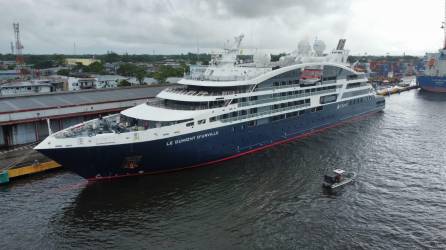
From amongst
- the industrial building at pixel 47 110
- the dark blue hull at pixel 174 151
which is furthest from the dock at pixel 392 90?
the industrial building at pixel 47 110

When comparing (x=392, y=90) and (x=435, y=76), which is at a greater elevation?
(x=435, y=76)

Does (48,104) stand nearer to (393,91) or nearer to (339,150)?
(339,150)

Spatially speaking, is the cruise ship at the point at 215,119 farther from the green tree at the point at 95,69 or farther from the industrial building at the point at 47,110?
the green tree at the point at 95,69

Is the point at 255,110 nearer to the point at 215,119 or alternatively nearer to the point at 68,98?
the point at 215,119

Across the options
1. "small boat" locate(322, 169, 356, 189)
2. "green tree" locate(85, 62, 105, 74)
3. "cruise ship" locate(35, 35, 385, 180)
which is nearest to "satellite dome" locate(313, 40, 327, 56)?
"cruise ship" locate(35, 35, 385, 180)

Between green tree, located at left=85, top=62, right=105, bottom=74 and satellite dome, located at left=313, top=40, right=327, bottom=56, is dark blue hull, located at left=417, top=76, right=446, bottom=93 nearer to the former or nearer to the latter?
satellite dome, located at left=313, top=40, right=327, bottom=56

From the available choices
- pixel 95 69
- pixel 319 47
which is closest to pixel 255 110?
pixel 319 47
